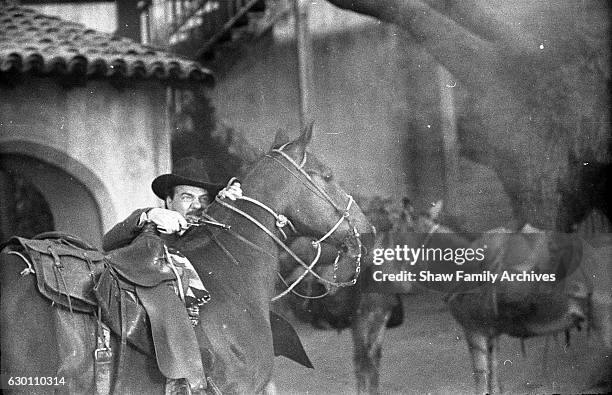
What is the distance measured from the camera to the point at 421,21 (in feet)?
19.8

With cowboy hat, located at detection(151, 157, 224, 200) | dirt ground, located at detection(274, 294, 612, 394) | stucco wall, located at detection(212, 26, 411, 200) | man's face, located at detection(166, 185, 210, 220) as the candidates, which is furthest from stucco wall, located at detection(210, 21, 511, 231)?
dirt ground, located at detection(274, 294, 612, 394)

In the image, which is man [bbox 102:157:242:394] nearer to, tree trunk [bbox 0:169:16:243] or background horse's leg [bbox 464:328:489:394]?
tree trunk [bbox 0:169:16:243]

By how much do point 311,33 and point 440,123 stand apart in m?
1.06

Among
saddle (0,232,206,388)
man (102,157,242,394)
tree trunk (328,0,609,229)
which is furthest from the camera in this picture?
tree trunk (328,0,609,229)

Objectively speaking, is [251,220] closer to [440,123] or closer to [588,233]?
[440,123]

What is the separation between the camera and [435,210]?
598 centimetres

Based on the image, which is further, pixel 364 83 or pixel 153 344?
pixel 364 83

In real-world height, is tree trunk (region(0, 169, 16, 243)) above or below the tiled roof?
below

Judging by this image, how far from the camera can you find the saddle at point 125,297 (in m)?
4.77

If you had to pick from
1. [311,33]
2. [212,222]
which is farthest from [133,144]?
[311,33]

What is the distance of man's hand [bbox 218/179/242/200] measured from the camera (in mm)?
5637

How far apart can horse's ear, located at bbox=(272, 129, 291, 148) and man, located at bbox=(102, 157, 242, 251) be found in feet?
1.31

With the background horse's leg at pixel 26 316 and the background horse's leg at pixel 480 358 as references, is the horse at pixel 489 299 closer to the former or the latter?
the background horse's leg at pixel 480 358

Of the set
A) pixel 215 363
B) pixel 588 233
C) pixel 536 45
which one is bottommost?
pixel 215 363
